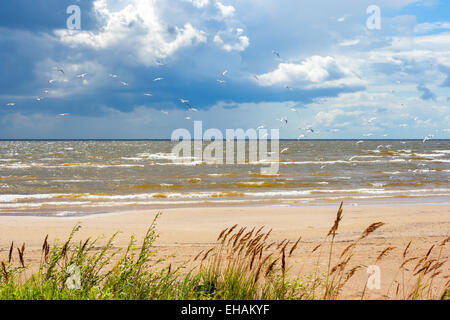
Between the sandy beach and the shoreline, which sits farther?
the shoreline

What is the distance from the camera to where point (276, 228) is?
13.0 m

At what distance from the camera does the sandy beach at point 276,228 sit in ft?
29.2

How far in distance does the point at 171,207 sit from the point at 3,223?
7.00 meters

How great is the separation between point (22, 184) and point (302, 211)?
71.1 feet

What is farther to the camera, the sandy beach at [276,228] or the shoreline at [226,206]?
the shoreline at [226,206]

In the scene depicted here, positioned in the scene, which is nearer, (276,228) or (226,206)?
(276,228)

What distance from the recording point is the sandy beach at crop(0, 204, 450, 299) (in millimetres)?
8914

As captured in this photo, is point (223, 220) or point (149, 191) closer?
point (223, 220)

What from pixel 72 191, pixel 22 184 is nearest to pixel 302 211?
pixel 72 191

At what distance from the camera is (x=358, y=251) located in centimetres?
932
